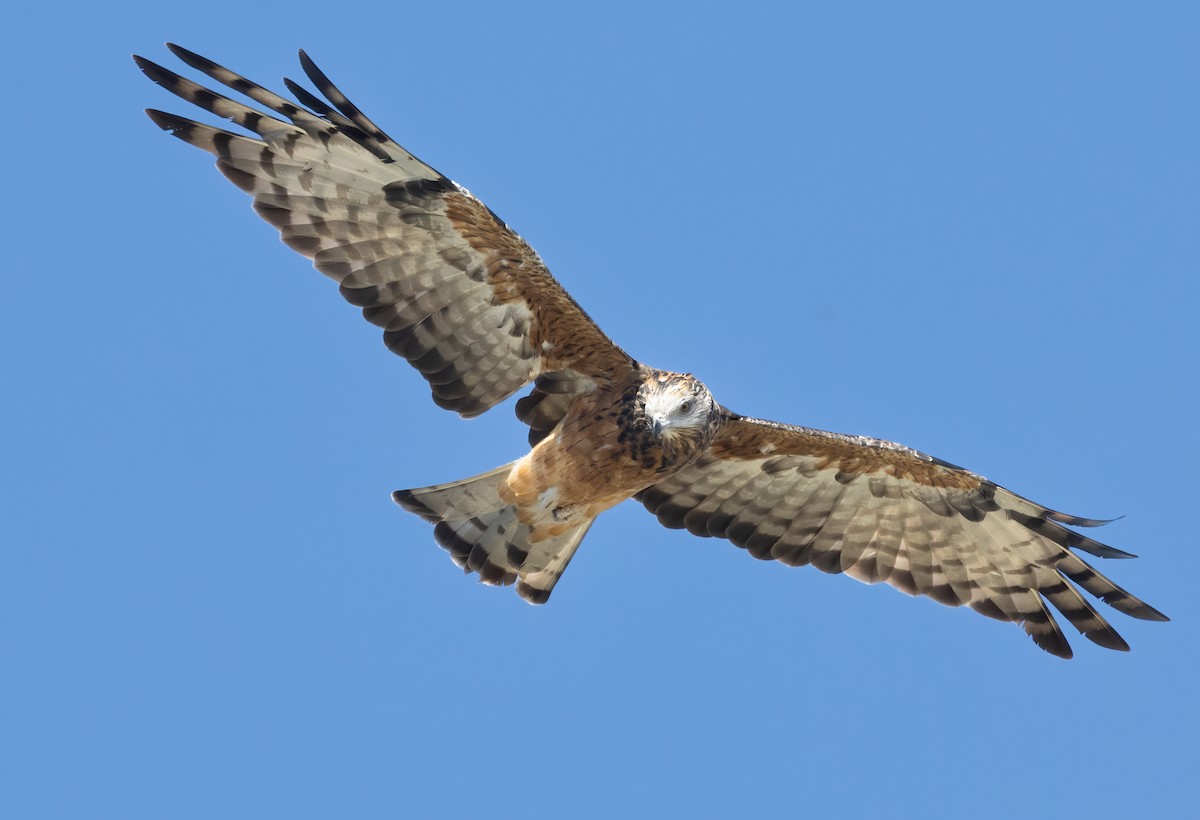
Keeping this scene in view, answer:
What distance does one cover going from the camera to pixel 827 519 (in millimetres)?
12336

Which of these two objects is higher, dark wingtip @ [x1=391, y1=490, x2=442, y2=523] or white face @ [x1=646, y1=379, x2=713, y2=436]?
white face @ [x1=646, y1=379, x2=713, y2=436]

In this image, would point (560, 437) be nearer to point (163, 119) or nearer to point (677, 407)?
point (677, 407)

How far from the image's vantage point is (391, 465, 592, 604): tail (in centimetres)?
1112

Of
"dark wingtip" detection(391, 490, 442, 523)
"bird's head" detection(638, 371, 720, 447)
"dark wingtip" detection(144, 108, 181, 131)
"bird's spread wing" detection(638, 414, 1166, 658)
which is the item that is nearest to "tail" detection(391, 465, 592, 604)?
"dark wingtip" detection(391, 490, 442, 523)

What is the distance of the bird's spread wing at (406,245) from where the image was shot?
10312mm

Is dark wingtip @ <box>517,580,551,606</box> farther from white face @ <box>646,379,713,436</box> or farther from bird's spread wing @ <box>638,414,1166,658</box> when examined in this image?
white face @ <box>646,379,713,436</box>

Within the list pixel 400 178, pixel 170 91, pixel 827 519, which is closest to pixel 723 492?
pixel 827 519

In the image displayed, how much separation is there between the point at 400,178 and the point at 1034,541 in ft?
17.3

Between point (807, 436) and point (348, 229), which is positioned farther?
point (807, 436)

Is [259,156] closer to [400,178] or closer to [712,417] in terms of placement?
[400,178]

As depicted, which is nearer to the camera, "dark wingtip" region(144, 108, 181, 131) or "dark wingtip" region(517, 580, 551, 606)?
"dark wingtip" region(144, 108, 181, 131)

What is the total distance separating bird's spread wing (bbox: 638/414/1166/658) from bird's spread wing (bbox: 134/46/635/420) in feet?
5.18

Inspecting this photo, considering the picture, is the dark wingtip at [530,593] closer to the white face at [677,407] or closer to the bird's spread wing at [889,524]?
the bird's spread wing at [889,524]

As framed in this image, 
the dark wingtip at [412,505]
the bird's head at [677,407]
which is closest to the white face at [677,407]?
the bird's head at [677,407]
